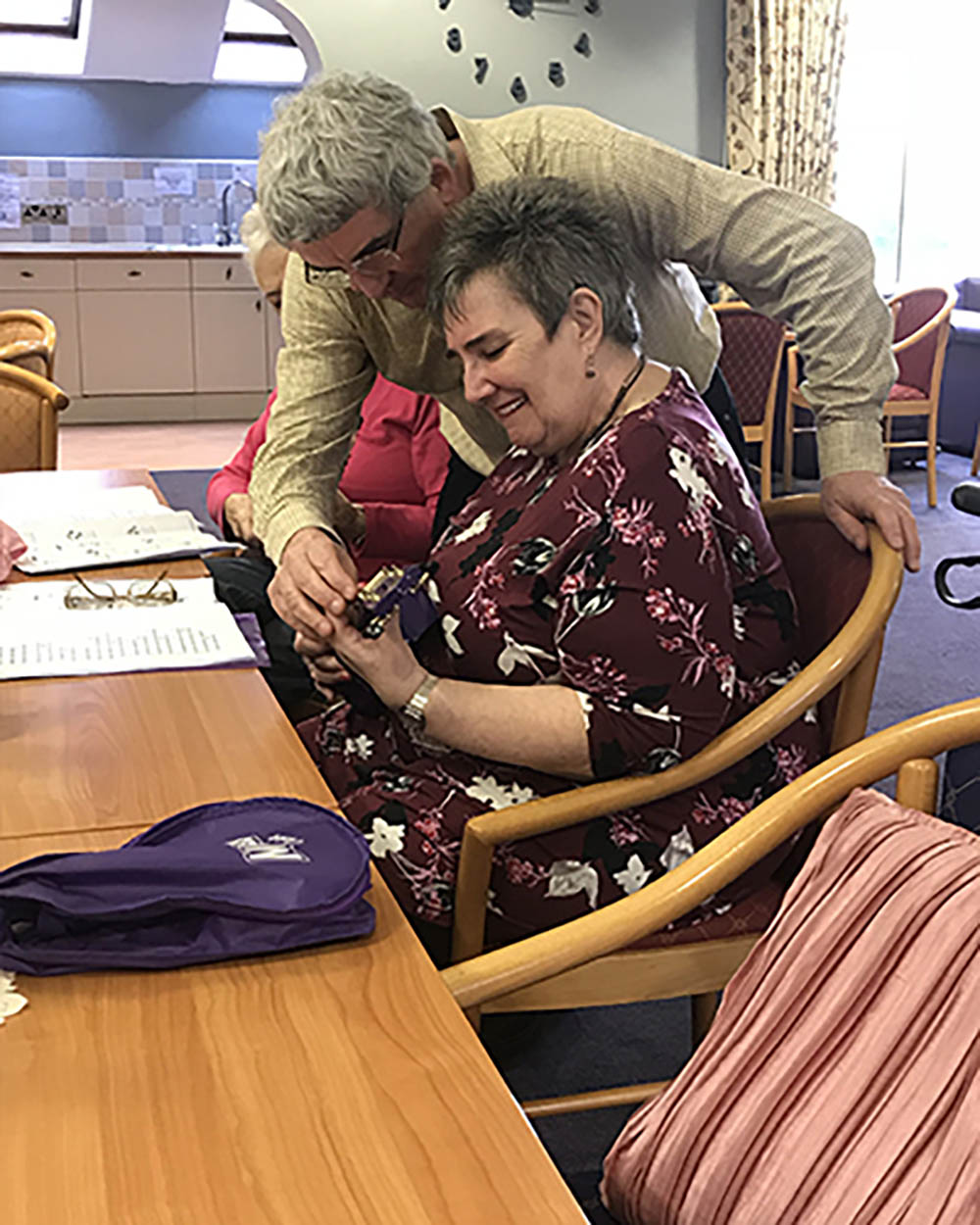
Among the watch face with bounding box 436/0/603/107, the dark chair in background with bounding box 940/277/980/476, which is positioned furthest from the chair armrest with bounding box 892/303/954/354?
the watch face with bounding box 436/0/603/107

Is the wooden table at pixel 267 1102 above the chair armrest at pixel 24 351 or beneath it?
above

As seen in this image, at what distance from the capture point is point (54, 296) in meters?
8.48

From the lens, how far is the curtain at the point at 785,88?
8.18m

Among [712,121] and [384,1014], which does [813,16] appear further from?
[384,1014]

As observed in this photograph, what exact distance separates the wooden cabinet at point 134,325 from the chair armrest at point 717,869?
7.95 m

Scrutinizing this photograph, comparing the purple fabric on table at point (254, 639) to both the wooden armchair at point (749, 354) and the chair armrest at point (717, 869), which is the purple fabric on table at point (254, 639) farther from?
the wooden armchair at point (749, 354)

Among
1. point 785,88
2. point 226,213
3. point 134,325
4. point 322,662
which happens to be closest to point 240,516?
point 322,662

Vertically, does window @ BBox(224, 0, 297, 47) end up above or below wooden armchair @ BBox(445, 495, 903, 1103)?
above

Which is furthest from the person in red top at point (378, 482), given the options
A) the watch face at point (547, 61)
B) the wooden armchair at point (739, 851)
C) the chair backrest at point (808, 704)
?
the watch face at point (547, 61)

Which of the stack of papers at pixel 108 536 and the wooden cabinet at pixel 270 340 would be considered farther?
the wooden cabinet at pixel 270 340

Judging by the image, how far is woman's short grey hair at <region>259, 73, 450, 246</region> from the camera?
1.62 meters

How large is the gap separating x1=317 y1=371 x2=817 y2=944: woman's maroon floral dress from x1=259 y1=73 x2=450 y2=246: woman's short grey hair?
38 centimetres

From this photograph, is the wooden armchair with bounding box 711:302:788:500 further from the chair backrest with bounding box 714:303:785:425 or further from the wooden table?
the wooden table

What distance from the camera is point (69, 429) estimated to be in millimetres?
8469
